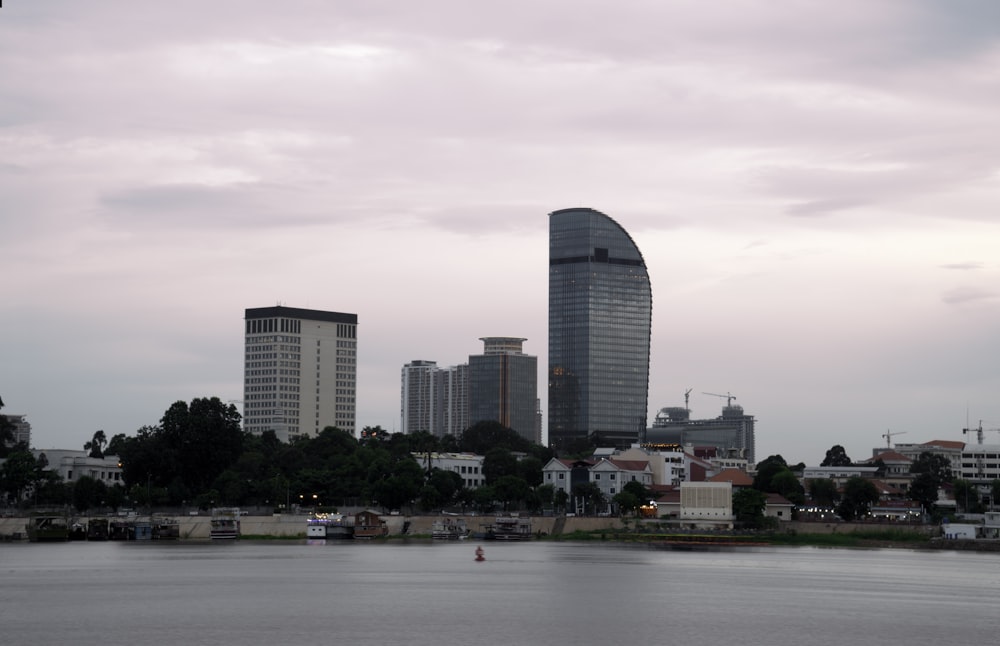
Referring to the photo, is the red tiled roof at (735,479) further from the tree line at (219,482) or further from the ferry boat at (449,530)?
the ferry boat at (449,530)

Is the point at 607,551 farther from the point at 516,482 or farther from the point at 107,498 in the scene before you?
the point at 107,498

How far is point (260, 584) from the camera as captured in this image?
8919 centimetres

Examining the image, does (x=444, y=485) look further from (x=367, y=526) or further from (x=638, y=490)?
(x=638, y=490)

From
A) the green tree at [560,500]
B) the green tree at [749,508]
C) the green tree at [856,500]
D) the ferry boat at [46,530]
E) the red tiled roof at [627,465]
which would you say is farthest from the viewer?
the red tiled roof at [627,465]

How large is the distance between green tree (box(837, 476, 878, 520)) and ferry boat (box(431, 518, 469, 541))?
48933mm

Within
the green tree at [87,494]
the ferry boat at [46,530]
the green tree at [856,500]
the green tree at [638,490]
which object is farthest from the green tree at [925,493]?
the ferry boat at [46,530]

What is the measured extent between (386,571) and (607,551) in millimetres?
38203

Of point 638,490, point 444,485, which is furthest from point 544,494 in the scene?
point 444,485

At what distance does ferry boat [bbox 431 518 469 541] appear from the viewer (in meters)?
160

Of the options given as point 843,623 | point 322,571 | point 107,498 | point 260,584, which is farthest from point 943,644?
point 107,498

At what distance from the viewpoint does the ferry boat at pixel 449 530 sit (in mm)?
159500

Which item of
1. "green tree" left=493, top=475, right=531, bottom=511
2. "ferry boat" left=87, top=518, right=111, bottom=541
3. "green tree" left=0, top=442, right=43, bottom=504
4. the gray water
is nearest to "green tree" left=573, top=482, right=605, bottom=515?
"green tree" left=493, top=475, right=531, bottom=511

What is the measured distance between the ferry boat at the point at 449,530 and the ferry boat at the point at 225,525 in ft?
77.5

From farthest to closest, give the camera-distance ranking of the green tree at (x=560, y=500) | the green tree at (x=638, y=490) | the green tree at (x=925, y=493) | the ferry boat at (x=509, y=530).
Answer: the green tree at (x=925, y=493) < the green tree at (x=560, y=500) < the green tree at (x=638, y=490) < the ferry boat at (x=509, y=530)
